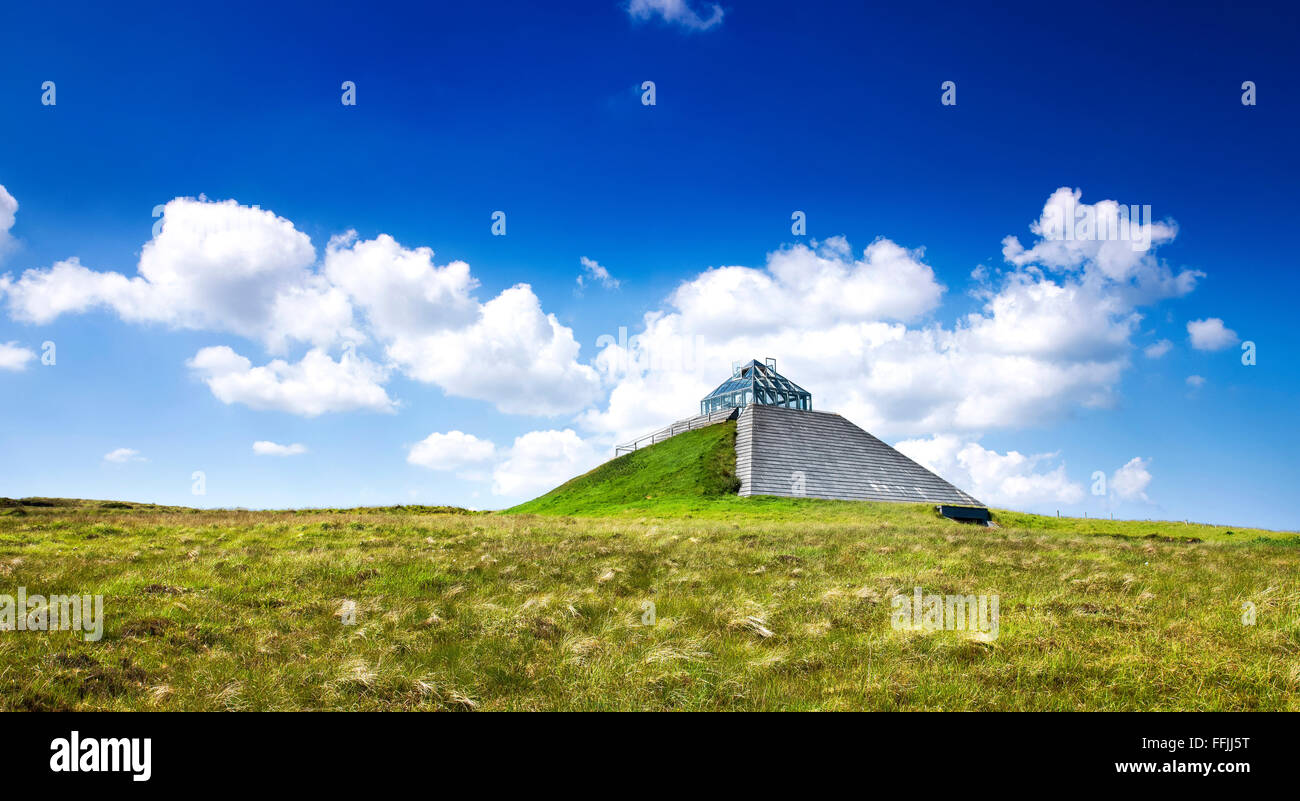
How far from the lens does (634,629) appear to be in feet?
36.9

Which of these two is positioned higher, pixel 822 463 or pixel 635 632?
pixel 822 463

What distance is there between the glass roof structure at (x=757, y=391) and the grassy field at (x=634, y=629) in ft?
198

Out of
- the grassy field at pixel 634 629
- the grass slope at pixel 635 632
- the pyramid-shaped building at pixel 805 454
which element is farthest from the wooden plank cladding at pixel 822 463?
the grass slope at pixel 635 632

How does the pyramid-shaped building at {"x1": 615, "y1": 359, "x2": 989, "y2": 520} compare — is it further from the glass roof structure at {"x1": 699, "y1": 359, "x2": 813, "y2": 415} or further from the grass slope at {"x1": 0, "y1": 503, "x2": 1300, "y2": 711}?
the grass slope at {"x1": 0, "y1": 503, "x2": 1300, "y2": 711}

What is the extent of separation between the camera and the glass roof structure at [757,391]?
82812 millimetres

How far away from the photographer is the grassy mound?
58250 millimetres

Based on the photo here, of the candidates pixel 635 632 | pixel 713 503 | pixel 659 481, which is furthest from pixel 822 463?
pixel 635 632

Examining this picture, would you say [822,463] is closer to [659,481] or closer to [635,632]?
[659,481]

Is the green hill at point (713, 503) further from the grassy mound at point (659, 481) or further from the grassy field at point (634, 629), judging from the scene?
the grassy field at point (634, 629)

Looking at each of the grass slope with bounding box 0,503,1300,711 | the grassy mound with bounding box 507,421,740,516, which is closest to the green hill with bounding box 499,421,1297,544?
the grassy mound with bounding box 507,421,740,516

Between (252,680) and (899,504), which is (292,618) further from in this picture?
(899,504)

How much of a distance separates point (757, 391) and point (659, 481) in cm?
2366

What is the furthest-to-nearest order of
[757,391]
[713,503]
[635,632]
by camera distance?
[757,391] < [713,503] < [635,632]
